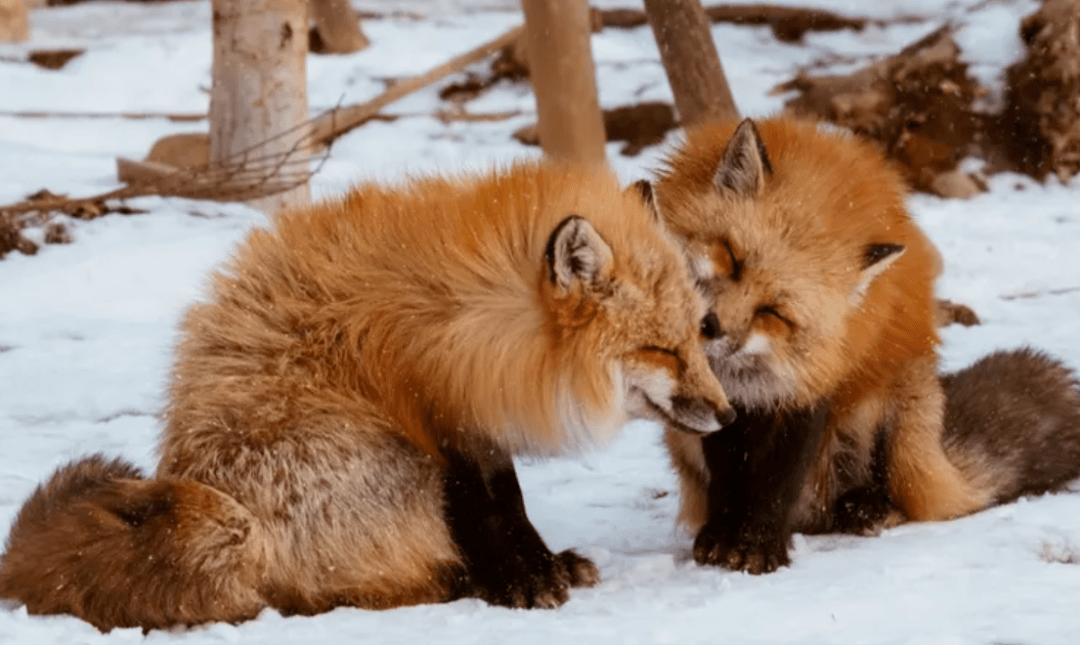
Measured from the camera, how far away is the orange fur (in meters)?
4.61

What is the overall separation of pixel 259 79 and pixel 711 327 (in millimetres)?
5386

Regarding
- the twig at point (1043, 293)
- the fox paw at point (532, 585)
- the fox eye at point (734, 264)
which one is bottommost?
the twig at point (1043, 293)

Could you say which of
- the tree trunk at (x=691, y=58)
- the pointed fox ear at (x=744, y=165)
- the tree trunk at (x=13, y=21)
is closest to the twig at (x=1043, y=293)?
the tree trunk at (x=691, y=58)

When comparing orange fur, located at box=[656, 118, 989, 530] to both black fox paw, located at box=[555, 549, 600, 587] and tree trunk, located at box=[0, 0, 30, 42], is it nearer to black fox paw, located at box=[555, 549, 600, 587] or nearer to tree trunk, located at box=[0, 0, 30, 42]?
black fox paw, located at box=[555, 549, 600, 587]

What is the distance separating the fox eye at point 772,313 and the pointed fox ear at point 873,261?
28 cm

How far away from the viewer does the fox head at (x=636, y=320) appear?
3.96 m

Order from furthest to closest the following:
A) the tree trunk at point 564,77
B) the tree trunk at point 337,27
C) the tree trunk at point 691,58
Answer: the tree trunk at point 337,27, the tree trunk at point 564,77, the tree trunk at point 691,58

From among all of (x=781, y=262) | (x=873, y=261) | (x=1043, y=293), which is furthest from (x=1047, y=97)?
(x=781, y=262)

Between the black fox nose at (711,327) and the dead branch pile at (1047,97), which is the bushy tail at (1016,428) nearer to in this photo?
the black fox nose at (711,327)

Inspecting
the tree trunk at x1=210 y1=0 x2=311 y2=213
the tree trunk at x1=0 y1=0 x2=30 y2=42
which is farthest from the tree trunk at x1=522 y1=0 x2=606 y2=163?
the tree trunk at x1=0 y1=0 x2=30 y2=42

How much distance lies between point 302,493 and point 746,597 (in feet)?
4.54

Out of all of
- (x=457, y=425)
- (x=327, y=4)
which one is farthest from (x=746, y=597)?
(x=327, y=4)

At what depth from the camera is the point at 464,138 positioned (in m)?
13.4

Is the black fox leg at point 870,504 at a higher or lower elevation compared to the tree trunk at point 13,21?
lower
